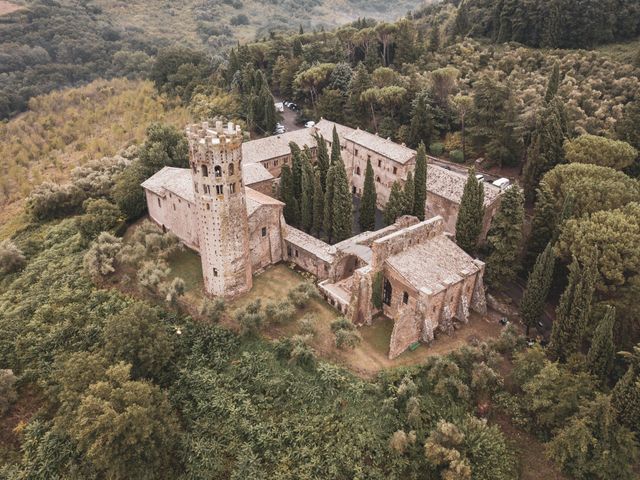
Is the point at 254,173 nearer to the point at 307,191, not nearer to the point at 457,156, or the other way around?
the point at 307,191

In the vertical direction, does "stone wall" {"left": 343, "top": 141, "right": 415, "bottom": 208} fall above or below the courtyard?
above

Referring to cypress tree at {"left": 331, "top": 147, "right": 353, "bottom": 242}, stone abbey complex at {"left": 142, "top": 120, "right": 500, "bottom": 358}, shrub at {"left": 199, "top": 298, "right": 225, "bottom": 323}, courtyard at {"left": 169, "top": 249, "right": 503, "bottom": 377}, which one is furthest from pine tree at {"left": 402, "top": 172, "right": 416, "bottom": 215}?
shrub at {"left": 199, "top": 298, "right": 225, "bottom": 323}

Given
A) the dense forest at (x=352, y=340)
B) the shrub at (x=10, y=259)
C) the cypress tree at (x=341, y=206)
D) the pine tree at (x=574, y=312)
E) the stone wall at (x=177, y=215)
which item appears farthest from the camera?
the shrub at (x=10, y=259)

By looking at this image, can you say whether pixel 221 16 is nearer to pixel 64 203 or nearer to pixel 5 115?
pixel 5 115

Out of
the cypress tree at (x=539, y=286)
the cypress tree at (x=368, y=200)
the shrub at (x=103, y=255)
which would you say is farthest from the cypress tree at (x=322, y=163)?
the cypress tree at (x=539, y=286)

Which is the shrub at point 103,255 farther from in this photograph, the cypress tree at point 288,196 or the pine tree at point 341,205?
the pine tree at point 341,205

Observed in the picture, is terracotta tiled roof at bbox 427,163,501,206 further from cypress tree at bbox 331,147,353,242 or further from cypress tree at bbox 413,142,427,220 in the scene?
cypress tree at bbox 331,147,353,242
